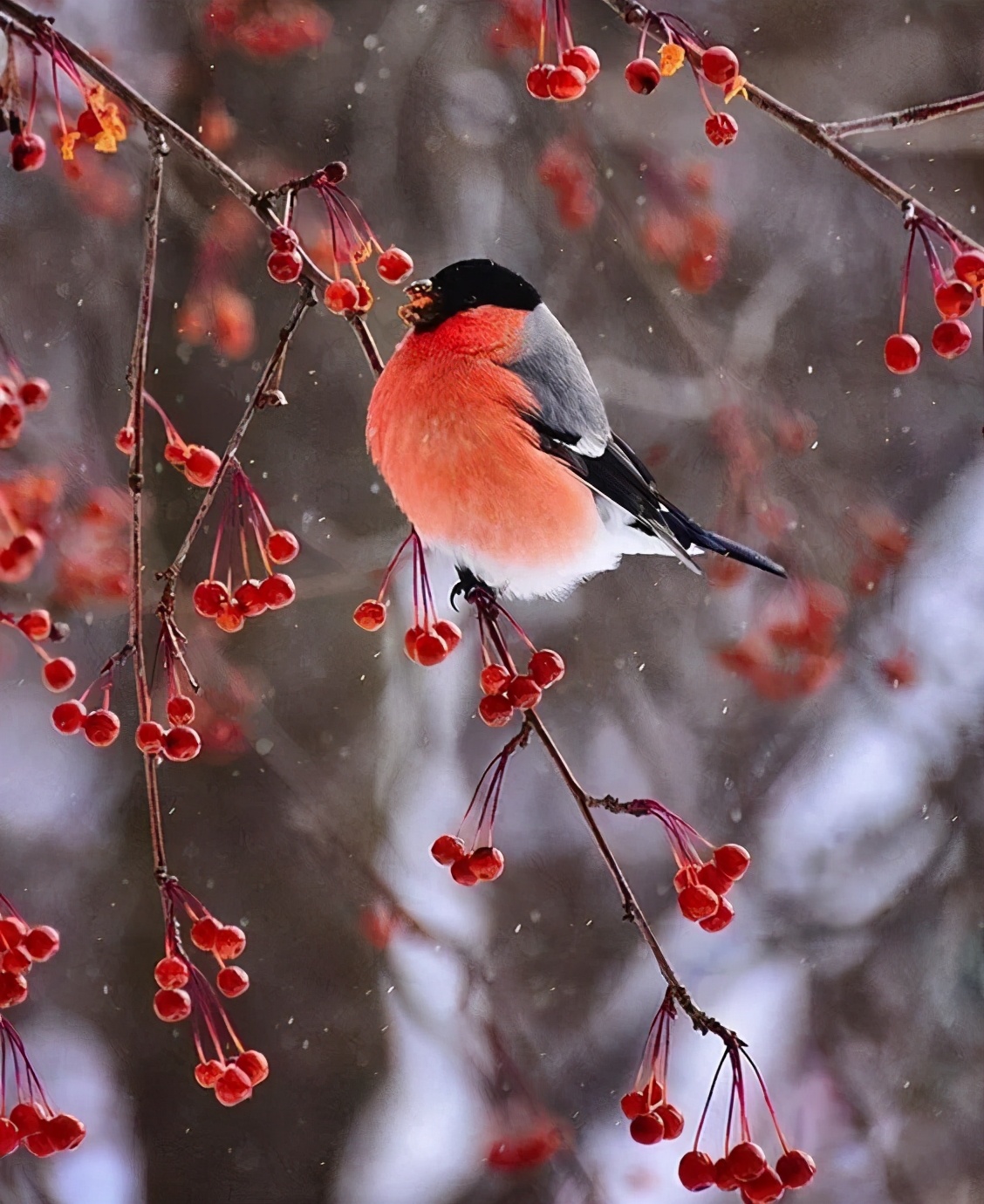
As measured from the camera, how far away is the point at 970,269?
49cm

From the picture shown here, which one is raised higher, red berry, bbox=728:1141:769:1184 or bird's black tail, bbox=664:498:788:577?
bird's black tail, bbox=664:498:788:577

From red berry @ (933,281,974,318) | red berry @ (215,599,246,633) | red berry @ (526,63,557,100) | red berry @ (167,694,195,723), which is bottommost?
red berry @ (933,281,974,318)

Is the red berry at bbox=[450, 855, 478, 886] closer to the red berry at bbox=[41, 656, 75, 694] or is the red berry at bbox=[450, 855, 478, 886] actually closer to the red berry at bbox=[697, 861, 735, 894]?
the red berry at bbox=[697, 861, 735, 894]

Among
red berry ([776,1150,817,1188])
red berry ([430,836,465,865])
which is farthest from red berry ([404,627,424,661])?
red berry ([776,1150,817,1188])

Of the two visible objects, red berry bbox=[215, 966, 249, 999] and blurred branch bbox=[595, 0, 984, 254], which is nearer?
blurred branch bbox=[595, 0, 984, 254]

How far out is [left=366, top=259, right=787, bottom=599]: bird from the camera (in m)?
0.59

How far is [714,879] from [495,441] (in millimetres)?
248

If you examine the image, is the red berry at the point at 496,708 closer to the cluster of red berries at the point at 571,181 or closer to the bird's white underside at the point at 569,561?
the bird's white underside at the point at 569,561

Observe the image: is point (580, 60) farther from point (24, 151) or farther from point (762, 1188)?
point (762, 1188)

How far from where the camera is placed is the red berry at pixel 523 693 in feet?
1.79

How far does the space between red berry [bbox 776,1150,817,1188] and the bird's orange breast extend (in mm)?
339

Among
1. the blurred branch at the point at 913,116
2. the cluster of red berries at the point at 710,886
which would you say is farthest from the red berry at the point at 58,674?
the blurred branch at the point at 913,116

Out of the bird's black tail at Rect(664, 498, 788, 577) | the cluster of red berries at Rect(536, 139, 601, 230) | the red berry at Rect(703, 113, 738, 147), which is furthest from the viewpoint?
the cluster of red berries at Rect(536, 139, 601, 230)

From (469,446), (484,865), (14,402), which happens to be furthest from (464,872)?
(14,402)
